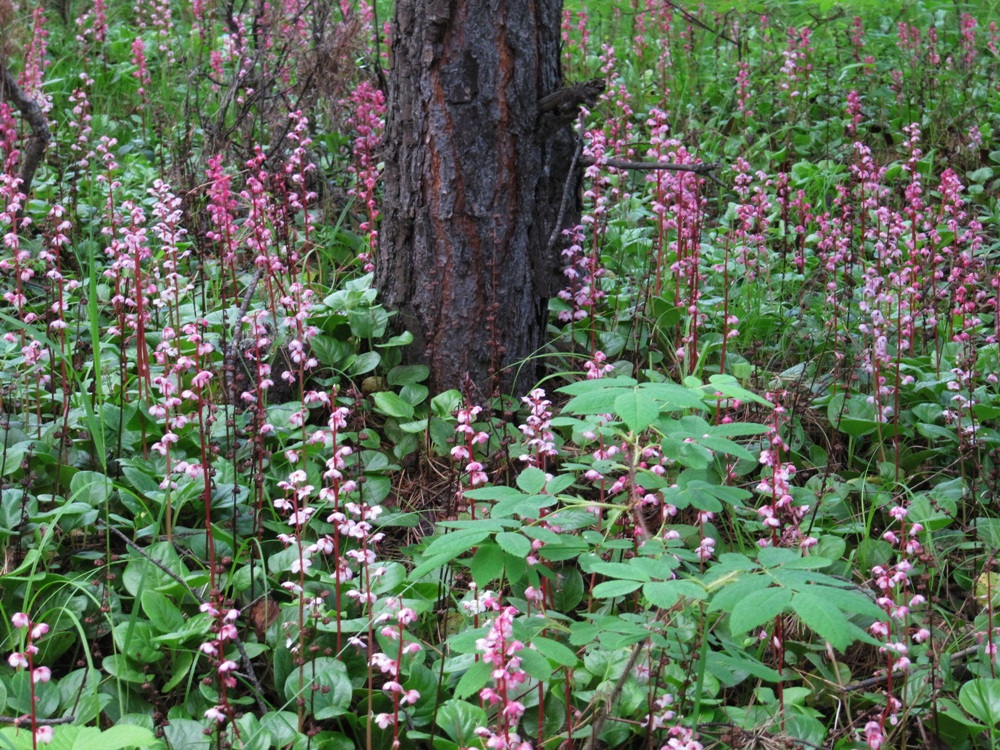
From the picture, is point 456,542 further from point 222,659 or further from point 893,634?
point 893,634

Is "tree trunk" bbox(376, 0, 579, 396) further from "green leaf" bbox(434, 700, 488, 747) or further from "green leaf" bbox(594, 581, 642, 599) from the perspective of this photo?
"green leaf" bbox(594, 581, 642, 599)

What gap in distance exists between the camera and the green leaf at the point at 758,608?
156cm

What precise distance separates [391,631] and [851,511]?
75.5 inches

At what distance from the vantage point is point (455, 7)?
3.61 metres

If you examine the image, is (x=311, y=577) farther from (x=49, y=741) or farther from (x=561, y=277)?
(x=561, y=277)

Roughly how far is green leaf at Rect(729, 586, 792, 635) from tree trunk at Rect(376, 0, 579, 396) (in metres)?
1.98

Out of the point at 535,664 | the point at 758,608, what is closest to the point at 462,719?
the point at 535,664

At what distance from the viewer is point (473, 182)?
148 inches

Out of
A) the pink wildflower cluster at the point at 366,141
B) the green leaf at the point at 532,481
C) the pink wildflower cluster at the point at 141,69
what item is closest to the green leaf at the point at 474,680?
the green leaf at the point at 532,481

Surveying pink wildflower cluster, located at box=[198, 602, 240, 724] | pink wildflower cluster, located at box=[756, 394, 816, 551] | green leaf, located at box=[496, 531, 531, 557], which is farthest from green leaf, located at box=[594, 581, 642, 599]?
pink wildflower cluster, located at box=[198, 602, 240, 724]


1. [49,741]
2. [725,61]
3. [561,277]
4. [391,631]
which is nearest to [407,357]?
[561,277]

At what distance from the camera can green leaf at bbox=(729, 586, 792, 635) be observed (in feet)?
5.11

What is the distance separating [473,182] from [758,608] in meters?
2.48

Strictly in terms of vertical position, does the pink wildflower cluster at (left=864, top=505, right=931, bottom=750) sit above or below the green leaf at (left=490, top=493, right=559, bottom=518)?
below
